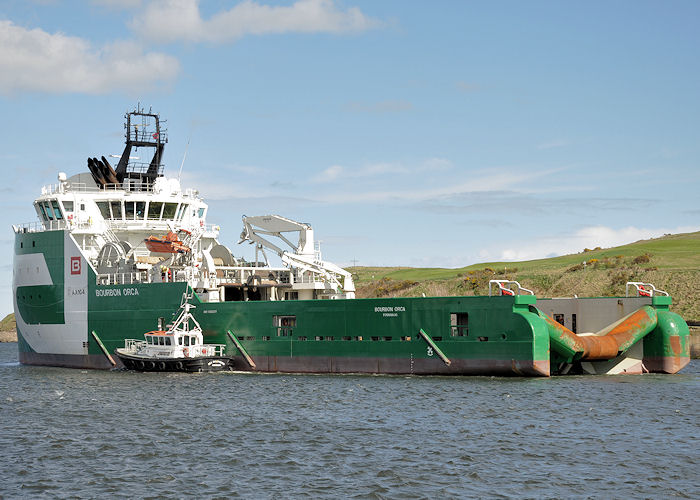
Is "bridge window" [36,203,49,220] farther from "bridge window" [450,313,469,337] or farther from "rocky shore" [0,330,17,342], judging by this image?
"rocky shore" [0,330,17,342]

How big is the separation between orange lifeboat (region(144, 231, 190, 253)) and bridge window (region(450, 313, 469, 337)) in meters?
14.1

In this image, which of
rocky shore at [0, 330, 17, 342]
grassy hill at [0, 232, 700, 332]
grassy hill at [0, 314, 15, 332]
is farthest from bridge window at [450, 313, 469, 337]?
grassy hill at [0, 314, 15, 332]

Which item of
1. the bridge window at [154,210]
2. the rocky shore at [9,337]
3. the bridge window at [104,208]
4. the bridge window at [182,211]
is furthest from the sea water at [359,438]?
the rocky shore at [9,337]

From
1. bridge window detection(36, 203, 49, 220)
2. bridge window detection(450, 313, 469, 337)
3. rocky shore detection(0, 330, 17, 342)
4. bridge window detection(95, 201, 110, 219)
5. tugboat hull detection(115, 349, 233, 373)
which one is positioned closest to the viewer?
bridge window detection(450, 313, 469, 337)

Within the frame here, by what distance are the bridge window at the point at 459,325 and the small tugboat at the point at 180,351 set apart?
10.3 m

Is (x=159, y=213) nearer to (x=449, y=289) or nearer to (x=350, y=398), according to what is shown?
(x=350, y=398)

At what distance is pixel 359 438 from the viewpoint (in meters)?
22.2

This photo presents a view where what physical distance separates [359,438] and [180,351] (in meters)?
16.0

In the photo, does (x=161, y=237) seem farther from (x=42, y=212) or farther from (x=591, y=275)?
(x=591, y=275)

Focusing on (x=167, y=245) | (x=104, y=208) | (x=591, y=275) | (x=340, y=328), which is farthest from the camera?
(x=591, y=275)

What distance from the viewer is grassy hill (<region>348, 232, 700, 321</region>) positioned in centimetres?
6925

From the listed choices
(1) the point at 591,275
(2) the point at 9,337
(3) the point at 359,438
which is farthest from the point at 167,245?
(2) the point at 9,337

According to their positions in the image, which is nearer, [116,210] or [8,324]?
[116,210]

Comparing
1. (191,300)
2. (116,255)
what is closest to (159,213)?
(116,255)
